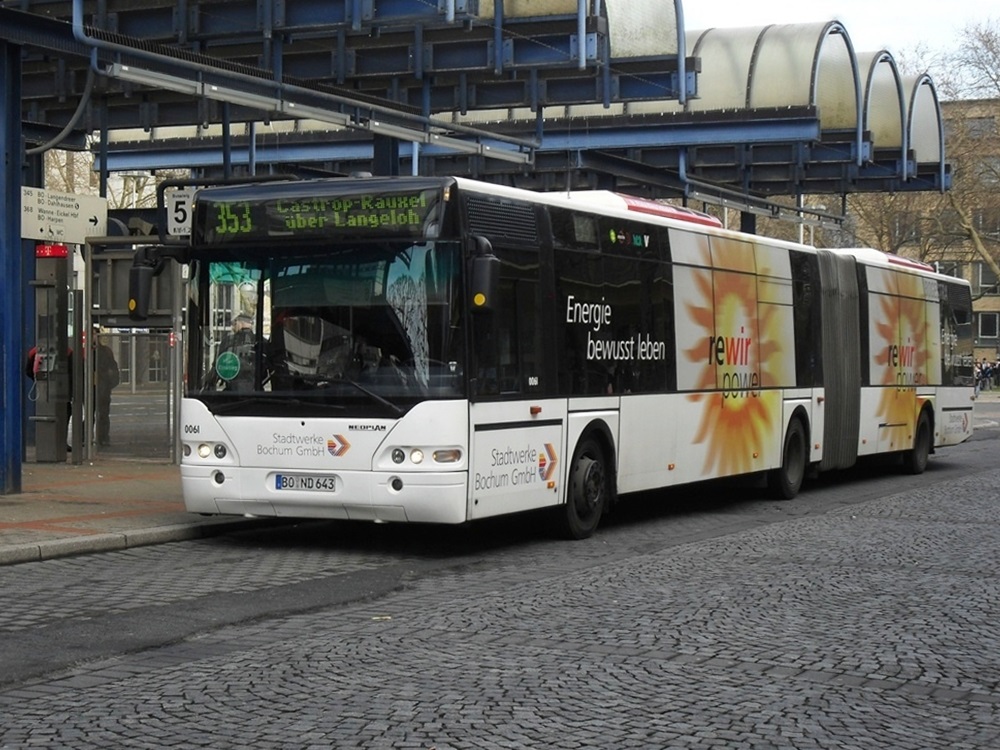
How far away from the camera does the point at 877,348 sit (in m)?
22.6

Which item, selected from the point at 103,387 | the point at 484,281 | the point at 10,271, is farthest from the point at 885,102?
the point at 484,281

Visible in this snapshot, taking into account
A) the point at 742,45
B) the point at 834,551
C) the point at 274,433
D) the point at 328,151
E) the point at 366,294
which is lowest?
the point at 834,551

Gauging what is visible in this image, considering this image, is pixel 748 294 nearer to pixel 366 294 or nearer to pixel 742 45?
pixel 366 294

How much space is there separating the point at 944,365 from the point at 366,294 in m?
14.9

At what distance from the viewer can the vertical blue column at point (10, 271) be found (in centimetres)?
1619

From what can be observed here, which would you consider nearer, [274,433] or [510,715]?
[510,715]

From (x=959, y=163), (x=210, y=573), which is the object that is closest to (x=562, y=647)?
(x=210, y=573)

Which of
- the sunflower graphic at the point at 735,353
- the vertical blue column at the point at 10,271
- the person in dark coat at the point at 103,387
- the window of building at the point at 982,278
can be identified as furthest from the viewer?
the window of building at the point at 982,278

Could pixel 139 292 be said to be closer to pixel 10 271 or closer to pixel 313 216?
pixel 313 216

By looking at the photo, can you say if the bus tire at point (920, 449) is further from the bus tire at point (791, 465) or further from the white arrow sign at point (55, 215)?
the white arrow sign at point (55, 215)

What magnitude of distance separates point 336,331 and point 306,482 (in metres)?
1.16

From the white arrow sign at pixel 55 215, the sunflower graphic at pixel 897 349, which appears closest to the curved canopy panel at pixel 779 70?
the sunflower graphic at pixel 897 349

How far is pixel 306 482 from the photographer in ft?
42.0

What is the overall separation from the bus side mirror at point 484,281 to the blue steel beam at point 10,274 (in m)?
5.94
